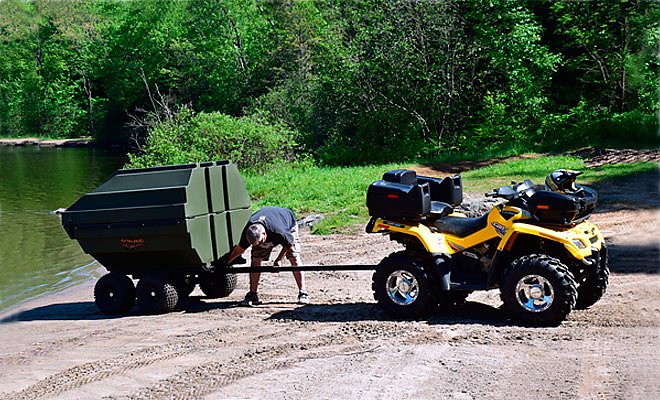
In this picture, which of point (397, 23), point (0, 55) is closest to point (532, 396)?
point (397, 23)

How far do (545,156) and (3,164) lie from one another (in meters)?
32.8

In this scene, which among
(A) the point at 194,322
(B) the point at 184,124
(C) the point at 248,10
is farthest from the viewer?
(C) the point at 248,10

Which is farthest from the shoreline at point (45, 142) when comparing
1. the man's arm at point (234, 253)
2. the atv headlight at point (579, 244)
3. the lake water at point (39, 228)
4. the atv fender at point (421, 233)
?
the atv headlight at point (579, 244)

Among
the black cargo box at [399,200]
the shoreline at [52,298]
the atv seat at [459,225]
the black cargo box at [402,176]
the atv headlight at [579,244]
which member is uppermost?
the black cargo box at [402,176]

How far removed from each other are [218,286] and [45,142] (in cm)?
6346

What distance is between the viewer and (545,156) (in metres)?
24.4

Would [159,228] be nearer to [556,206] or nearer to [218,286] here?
[218,286]

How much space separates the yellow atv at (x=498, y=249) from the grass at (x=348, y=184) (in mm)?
6653

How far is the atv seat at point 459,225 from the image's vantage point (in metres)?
8.55

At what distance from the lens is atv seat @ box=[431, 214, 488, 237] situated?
8.55m

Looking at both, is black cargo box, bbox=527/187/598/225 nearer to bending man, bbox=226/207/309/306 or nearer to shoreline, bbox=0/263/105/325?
bending man, bbox=226/207/309/306

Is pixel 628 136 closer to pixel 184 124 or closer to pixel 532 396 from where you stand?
pixel 184 124

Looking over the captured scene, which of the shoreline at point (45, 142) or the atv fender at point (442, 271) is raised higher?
the atv fender at point (442, 271)

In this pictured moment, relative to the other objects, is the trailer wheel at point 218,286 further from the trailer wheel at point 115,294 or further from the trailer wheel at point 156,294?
the trailer wheel at point 115,294
